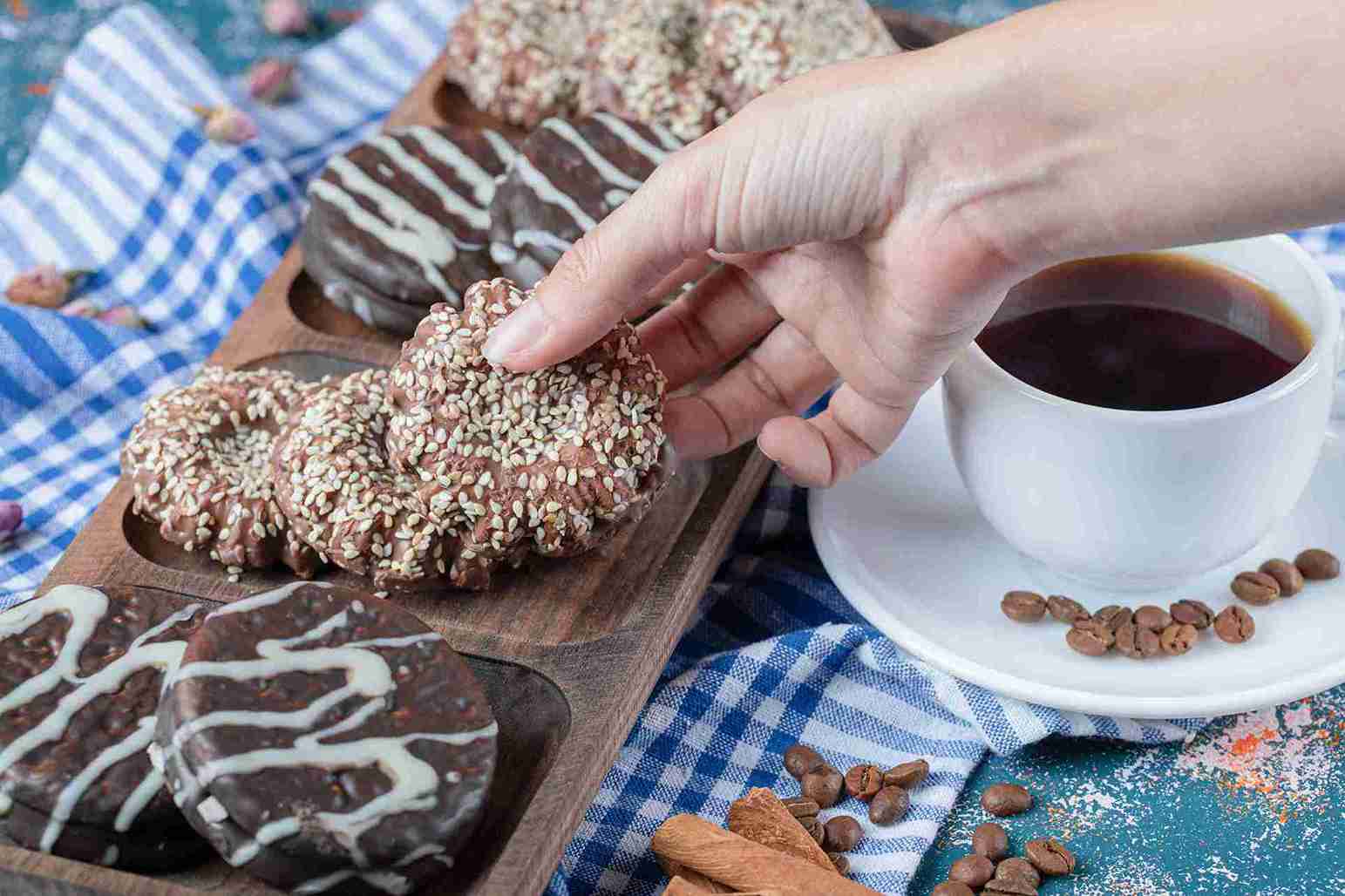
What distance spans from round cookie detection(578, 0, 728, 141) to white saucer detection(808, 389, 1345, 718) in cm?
80

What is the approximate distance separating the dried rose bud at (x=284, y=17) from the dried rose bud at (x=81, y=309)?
1.04 metres

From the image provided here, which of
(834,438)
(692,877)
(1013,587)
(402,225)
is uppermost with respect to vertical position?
(402,225)

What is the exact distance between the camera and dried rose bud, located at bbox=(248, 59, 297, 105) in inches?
141

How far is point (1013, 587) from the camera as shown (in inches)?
94.4

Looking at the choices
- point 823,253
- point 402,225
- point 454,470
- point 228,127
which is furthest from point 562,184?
point 228,127

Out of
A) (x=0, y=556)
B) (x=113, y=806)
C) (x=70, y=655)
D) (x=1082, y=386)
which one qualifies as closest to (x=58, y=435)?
(x=0, y=556)

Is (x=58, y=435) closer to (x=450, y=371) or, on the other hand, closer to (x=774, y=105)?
(x=450, y=371)

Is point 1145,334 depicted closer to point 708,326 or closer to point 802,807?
point 708,326

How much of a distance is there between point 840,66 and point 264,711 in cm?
110

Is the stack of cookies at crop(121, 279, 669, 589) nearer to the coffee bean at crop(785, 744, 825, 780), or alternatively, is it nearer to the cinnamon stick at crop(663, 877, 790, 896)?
the coffee bean at crop(785, 744, 825, 780)

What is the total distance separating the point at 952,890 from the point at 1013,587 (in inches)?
21.3

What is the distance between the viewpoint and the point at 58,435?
2.91 m

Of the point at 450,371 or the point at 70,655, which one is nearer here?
the point at 70,655

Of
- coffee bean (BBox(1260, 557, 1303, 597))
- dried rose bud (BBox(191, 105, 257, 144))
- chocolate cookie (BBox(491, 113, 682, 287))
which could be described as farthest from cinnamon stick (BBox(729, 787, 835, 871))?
dried rose bud (BBox(191, 105, 257, 144))
